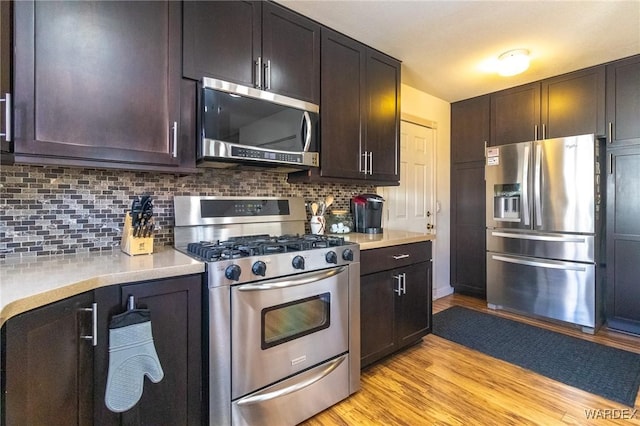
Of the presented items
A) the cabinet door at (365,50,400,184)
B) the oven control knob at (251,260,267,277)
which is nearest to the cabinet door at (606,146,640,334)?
the cabinet door at (365,50,400,184)

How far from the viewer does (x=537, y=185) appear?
3.01 metres

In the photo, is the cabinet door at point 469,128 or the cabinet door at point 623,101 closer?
the cabinet door at point 623,101

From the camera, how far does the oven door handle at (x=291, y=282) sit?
145 cm

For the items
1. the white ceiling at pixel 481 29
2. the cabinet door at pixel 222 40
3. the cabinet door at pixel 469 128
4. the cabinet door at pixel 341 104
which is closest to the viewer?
the cabinet door at pixel 222 40

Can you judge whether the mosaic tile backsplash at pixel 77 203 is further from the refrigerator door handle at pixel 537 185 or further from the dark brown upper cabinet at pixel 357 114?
the refrigerator door handle at pixel 537 185

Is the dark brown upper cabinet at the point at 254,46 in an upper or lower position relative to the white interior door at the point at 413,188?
upper

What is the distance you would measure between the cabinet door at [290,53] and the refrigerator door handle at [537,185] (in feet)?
7.47

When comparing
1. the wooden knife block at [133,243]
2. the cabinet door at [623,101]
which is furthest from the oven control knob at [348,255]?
the cabinet door at [623,101]

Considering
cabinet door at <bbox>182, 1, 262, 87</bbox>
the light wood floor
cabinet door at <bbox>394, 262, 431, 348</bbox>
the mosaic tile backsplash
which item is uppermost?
cabinet door at <bbox>182, 1, 262, 87</bbox>

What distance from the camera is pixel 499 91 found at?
3.51 metres

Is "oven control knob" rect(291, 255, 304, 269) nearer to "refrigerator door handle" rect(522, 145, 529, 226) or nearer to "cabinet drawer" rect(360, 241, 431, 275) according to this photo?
"cabinet drawer" rect(360, 241, 431, 275)

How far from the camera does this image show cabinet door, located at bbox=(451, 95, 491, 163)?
3653mm

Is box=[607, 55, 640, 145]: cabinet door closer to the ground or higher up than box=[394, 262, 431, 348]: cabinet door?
higher up

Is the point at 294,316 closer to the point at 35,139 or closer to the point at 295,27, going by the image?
the point at 35,139
